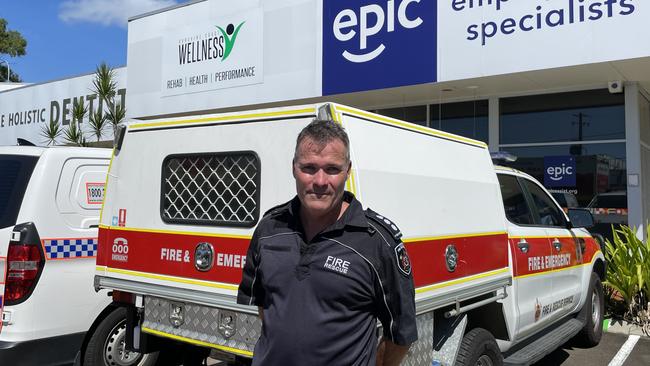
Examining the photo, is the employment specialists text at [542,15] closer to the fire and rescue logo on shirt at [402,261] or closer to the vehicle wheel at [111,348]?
the vehicle wheel at [111,348]

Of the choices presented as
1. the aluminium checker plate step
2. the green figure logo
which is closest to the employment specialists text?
the aluminium checker plate step

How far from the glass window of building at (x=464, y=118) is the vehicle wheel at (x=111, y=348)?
827 centimetres

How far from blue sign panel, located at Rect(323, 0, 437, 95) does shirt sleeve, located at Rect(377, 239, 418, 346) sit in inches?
313

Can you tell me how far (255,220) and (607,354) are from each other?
4.64m

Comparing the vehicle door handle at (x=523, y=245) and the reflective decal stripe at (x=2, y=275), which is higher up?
the vehicle door handle at (x=523, y=245)

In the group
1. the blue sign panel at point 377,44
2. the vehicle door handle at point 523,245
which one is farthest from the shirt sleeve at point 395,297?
the blue sign panel at point 377,44

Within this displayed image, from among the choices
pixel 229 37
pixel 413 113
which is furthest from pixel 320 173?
pixel 229 37

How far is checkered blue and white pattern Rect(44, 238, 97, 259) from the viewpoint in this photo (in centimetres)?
385

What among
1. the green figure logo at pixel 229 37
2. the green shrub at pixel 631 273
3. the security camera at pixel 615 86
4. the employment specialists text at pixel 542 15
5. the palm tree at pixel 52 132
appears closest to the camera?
the green shrub at pixel 631 273

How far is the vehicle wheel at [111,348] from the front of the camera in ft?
13.2

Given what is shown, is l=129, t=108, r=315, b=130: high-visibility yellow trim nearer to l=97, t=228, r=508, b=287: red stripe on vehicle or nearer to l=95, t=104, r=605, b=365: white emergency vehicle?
l=95, t=104, r=605, b=365: white emergency vehicle

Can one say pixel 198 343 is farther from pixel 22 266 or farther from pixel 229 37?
pixel 229 37

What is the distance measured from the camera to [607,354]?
576cm

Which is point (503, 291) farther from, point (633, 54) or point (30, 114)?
point (30, 114)
